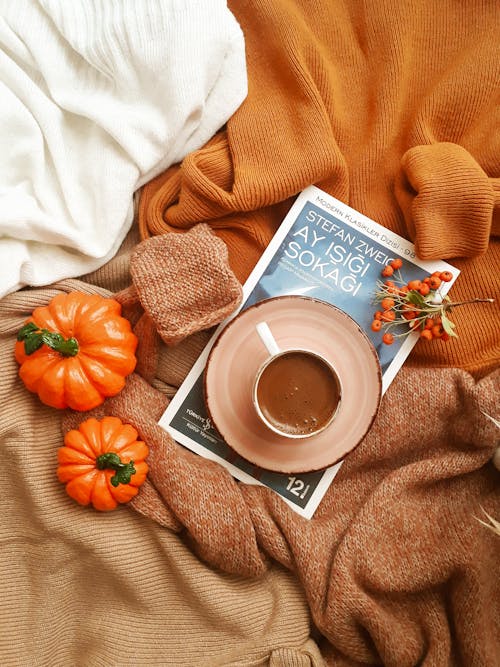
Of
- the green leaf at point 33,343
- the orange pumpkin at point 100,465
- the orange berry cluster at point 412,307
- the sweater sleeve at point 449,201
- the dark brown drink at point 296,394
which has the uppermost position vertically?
the sweater sleeve at point 449,201

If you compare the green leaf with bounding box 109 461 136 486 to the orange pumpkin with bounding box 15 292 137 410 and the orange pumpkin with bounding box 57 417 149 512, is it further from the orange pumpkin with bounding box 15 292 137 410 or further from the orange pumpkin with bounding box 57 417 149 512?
the orange pumpkin with bounding box 15 292 137 410

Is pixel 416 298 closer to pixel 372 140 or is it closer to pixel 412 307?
pixel 412 307

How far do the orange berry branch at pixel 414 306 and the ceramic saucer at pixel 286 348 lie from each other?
0.29 ft

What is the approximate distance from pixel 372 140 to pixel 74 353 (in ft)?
2.45

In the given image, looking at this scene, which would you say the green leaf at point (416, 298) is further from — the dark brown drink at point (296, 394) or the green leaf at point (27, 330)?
the green leaf at point (27, 330)

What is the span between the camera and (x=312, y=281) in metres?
1.21

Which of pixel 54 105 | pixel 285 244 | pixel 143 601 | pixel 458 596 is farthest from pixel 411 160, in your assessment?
pixel 143 601

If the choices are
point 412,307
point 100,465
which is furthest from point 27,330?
point 412,307

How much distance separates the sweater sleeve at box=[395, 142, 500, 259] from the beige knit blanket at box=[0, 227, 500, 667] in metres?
0.26

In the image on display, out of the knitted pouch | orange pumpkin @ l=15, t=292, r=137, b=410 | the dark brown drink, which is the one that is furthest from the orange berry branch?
orange pumpkin @ l=15, t=292, r=137, b=410

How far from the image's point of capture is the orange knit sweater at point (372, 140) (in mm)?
1143

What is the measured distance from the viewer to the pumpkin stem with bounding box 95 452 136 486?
107 cm

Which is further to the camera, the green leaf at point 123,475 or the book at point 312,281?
the book at point 312,281

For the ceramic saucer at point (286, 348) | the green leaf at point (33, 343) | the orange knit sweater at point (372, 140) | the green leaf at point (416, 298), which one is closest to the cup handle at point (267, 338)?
the ceramic saucer at point (286, 348)
